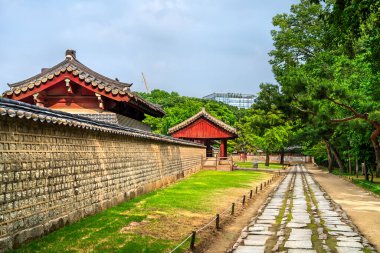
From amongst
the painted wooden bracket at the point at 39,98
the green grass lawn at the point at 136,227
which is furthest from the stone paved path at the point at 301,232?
the painted wooden bracket at the point at 39,98

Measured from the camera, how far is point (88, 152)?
1239cm

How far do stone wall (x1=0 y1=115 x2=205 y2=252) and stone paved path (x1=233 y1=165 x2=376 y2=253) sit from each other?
4.89 m

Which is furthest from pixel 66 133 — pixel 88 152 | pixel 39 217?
pixel 39 217

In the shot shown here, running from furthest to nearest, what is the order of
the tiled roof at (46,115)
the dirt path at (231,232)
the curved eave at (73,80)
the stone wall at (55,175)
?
the curved eave at (73,80)
the dirt path at (231,232)
the stone wall at (55,175)
the tiled roof at (46,115)

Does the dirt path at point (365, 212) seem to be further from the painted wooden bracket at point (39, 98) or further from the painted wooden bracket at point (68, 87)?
the painted wooden bracket at point (39, 98)

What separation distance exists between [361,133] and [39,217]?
88.8 ft

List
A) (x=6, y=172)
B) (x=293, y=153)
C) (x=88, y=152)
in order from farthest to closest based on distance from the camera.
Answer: (x=293, y=153), (x=88, y=152), (x=6, y=172)

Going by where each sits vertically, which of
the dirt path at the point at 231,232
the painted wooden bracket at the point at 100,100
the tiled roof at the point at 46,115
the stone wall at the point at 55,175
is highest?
the painted wooden bracket at the point at 100,100

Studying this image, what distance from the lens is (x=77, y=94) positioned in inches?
720

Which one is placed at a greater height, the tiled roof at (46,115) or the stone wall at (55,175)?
the tiled roof at (46,115)

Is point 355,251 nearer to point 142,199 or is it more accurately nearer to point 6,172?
point 6,172

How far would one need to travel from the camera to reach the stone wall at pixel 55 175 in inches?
315

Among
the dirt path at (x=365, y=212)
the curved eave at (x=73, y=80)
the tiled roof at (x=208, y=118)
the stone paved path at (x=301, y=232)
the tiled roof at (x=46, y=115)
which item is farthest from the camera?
the tiled roof at (x=208, y=118)

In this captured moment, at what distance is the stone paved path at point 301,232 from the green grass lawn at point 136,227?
71.2 inches
